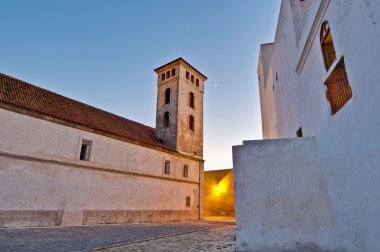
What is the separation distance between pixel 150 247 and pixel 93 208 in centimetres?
809

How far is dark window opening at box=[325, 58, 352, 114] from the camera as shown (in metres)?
4.98

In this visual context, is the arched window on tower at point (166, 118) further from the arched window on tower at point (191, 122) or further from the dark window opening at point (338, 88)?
the dark window opening at point (338, 88)

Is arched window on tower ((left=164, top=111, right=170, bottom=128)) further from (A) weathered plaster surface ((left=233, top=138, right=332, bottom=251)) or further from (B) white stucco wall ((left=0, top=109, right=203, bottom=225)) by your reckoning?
(A) weathered plaster surface ((left=233, top=138, right=332, bottom=251))

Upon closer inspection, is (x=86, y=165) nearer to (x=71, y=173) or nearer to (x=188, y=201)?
(x=71, y=173)

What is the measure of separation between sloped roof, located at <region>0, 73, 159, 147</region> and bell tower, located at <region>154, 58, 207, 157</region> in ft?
11.5

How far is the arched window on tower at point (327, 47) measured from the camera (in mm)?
5844

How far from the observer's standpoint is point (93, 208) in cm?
1401

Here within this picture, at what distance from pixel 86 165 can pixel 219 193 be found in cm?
2031

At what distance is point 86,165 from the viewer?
1419 centimetres

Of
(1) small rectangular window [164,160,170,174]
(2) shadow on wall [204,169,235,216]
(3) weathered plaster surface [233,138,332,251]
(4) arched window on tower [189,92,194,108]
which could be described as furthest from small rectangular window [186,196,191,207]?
(3) weathered plaster surface [233,138,332,251]

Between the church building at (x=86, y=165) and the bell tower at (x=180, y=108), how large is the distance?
0.49ft

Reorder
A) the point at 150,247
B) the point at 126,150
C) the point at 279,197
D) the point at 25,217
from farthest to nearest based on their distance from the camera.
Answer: the point at 126,150 → the point at 25,217 → the point at 150,247 → the point at 279,197

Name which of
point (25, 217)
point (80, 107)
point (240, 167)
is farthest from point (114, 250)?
point (80, 107)

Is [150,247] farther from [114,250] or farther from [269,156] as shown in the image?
[269,156]
